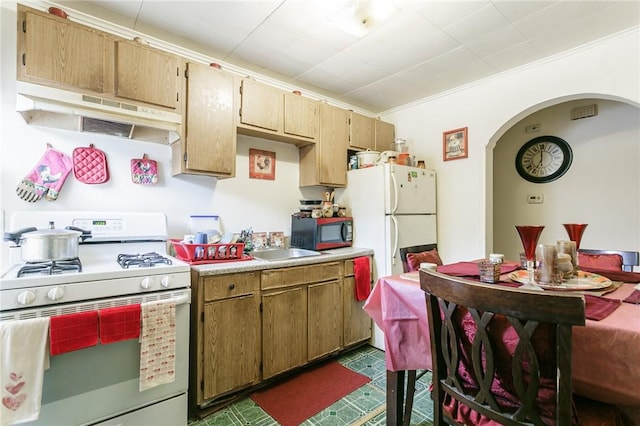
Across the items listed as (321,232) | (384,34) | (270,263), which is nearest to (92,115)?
(270,263)

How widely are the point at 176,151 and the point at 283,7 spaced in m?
1.24

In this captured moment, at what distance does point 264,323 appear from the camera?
2100 millimetres

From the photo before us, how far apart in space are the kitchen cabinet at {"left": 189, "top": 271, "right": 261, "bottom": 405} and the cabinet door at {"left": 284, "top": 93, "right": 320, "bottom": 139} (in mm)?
1374

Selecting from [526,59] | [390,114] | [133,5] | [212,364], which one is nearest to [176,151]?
[133,5]

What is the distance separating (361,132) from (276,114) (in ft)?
3.46

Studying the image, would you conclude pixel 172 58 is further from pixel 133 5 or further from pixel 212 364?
pixel 212 364

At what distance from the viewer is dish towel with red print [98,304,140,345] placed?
4.52 ft

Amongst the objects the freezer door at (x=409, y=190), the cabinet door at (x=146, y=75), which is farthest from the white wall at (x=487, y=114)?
the cabinet door at (x=146, y=75)

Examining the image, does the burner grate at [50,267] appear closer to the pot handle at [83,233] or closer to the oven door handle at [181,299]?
the pot handle at [83,233]

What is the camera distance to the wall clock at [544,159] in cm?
322

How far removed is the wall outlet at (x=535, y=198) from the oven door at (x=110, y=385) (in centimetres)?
370

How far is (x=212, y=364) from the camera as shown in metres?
1.85

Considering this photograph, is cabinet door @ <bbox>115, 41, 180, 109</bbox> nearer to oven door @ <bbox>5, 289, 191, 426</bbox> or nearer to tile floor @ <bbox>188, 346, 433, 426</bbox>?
oven door @ <bbox>5, 289, 191, 426</bbox>

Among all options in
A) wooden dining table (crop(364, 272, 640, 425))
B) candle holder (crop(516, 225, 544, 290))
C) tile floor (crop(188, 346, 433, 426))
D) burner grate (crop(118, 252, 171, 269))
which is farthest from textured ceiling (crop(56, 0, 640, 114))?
tile floor (crop(188, 346, 433, 426))
